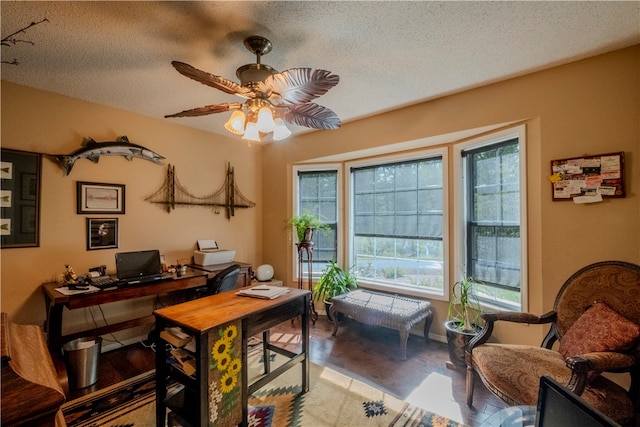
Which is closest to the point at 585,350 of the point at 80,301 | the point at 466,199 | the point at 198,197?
the point at 466,199

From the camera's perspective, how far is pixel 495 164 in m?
2.70

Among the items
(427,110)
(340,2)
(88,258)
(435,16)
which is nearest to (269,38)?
(340,2)

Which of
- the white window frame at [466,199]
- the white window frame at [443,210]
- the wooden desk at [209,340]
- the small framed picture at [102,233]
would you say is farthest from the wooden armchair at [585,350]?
the small framed picture at [102,233]

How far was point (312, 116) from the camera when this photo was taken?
6.67ft

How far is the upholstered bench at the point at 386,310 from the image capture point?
8.84 ft

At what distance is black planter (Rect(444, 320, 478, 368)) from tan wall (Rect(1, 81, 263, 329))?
117 inches

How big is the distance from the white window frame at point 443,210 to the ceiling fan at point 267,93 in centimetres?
158

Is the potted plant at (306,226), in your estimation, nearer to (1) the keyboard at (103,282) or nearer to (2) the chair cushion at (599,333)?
(1) the keyboard at (103,282)

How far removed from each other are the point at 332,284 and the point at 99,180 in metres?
2.88

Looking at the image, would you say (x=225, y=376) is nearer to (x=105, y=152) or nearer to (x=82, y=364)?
(x=82, y=364)

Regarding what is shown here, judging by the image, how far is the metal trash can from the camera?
2.24 m

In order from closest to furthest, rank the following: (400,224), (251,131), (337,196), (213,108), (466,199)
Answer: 1. (251,131)
2. (213,108)
3. (466,199)
4. (400,224)
5. (337,196)

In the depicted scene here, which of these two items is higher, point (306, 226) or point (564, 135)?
point (564, 135)

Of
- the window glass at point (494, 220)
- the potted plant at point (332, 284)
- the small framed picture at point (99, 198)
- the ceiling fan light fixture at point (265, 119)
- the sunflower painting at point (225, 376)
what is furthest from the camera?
the potted plant at point (332, 284)
